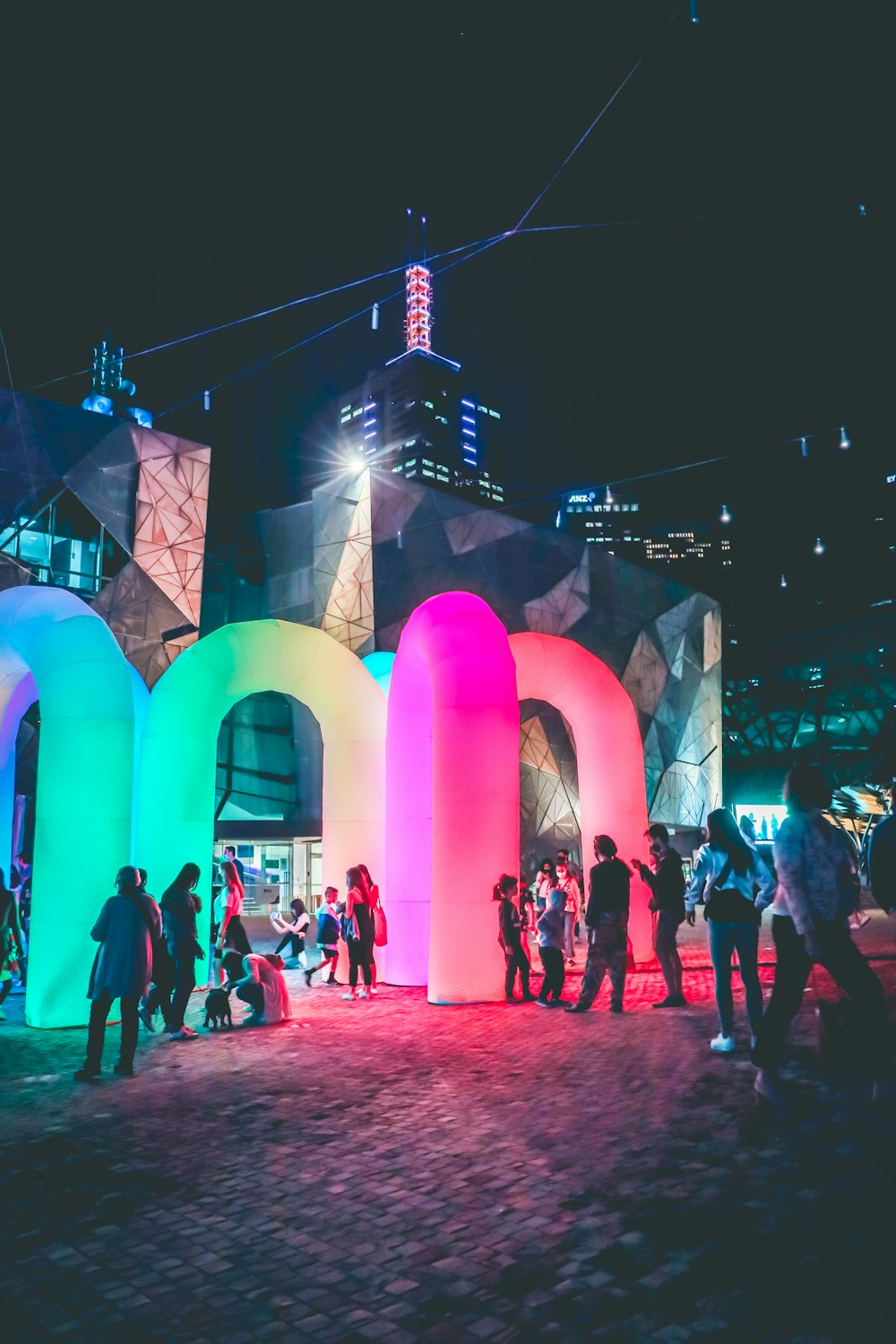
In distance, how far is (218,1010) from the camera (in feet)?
30.2

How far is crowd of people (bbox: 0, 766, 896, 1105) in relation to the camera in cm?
509

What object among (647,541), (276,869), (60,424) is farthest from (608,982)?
(647,541)

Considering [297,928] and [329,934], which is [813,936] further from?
[297,928]

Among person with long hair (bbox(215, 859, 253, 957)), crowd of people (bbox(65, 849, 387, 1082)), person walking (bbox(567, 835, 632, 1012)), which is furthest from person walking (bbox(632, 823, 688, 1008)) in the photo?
person with long hair (bbox(215, 859, 253, 957))

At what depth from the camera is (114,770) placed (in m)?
9.84

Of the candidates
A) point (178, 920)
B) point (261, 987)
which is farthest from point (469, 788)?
point (178, 920)

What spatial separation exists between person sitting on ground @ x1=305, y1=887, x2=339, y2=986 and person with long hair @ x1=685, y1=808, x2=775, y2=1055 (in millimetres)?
5787

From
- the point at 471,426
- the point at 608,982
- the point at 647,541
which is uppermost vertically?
the point at 471,426

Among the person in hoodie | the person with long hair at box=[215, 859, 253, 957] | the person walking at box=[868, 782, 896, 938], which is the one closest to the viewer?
the person walking at box=[868, 782, 896, 938]

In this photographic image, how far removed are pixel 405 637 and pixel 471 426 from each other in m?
155

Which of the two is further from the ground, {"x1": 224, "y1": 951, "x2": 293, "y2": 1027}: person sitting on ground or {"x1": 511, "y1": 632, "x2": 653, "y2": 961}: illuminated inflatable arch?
{"x1": 511, "y1": 632, "x2": 653, "y2": 961}: illuminated inflatable arch

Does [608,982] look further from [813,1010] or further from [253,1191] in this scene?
[253,1191]

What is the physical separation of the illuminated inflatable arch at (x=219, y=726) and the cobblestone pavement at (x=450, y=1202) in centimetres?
446

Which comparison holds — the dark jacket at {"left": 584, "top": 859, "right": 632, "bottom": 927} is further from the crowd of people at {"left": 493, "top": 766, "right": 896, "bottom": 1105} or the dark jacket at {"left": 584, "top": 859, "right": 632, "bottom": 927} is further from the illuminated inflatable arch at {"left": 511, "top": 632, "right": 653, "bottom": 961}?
the illuminated inflatable arch at {"left": 511, "top": 632, "right": 653, "bottom": 961}
